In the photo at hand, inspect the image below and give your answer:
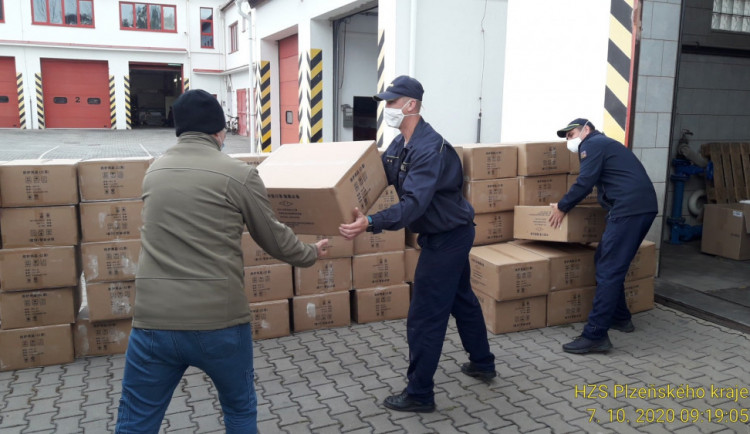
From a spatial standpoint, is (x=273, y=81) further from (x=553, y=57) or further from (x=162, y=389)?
(x=162, y=389)

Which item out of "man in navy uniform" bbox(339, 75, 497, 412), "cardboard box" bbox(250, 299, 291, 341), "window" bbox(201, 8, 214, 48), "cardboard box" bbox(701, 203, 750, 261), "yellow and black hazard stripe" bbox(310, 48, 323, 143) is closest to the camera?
"man in navy uniform" bbox(339, 75, 497, 412)

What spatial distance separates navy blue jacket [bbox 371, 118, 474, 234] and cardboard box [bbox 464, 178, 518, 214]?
1557 mm

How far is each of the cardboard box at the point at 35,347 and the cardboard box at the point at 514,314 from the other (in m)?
3.23

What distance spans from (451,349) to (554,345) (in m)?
0.82

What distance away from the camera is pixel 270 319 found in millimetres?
4797

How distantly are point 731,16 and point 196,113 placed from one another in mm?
7825

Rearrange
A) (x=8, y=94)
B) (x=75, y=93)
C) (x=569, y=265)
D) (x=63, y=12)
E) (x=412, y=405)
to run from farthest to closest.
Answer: (x=75, y=93) → (x=63, y=12) → (x=8, y=94) → (x=569, y=265) → (x=412, y=405)

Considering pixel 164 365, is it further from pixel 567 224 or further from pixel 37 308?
pixel 567 224

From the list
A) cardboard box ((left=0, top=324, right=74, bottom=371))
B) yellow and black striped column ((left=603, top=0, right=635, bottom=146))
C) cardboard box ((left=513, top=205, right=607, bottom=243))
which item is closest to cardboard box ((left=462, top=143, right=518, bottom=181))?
cardboard box ((left=513, top=205, right=607, bottom=243))

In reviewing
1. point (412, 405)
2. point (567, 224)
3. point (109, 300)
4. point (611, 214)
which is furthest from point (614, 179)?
point (109, 300)

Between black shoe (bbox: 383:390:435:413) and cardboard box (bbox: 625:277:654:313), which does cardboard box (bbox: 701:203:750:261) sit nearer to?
cardboard box (bbox: 625:277:654:313)

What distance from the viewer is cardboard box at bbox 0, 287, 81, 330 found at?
4.19m

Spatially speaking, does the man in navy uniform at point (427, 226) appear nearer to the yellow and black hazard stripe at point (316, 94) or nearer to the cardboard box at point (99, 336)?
the cardboard box at point (99, 336)

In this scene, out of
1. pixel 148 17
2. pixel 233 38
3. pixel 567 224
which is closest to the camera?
pixel 567 224
